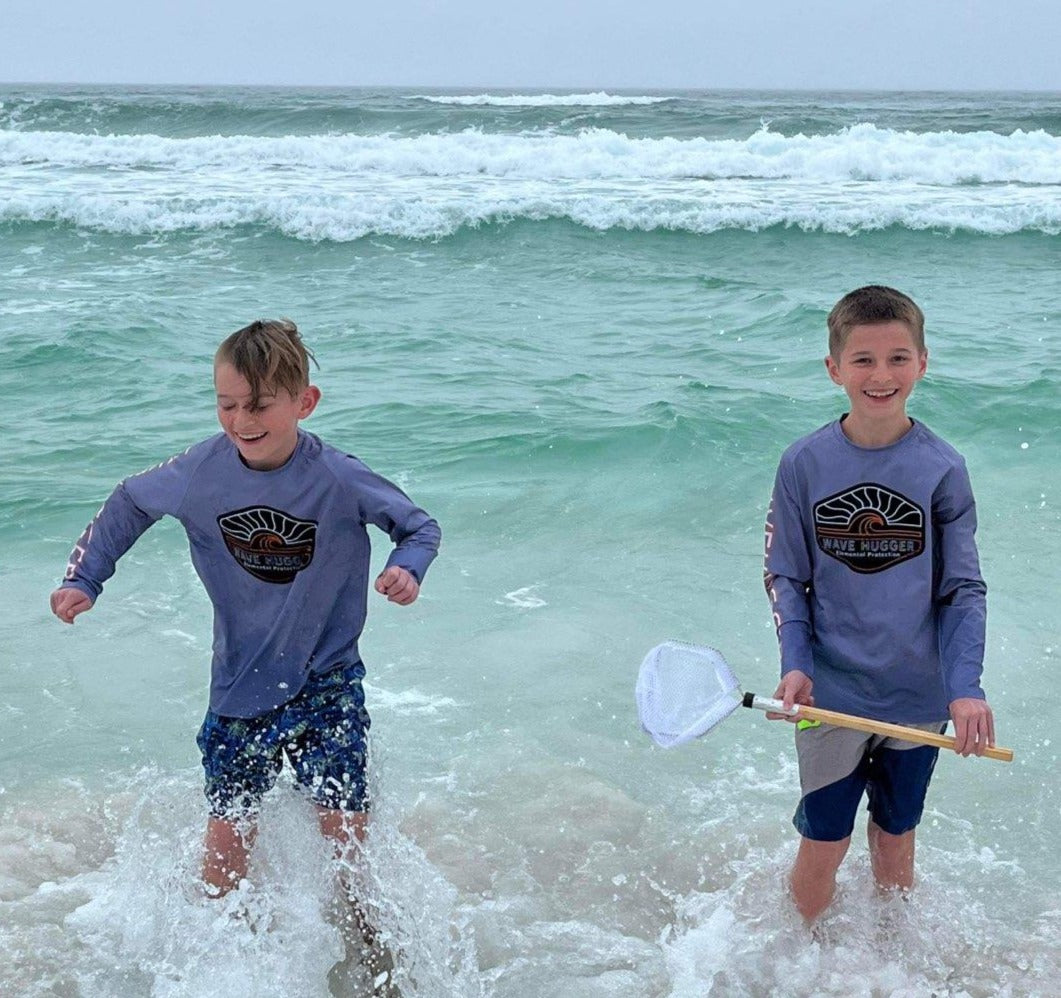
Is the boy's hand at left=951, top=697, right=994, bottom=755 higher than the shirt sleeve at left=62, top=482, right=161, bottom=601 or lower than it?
lower

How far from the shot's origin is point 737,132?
25.5m

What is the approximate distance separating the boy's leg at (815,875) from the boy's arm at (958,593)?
525 mm

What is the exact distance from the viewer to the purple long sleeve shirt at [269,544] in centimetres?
286

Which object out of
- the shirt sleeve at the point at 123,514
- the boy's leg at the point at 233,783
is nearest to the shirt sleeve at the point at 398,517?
the shirt sleeve at the point at 123,514

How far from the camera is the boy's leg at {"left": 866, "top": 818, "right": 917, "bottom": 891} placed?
3.04m

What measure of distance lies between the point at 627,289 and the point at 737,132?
1332cm

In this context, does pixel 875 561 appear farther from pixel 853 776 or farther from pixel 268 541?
pixel 268 541

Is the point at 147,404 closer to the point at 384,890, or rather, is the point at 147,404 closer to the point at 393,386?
the point at 393,386

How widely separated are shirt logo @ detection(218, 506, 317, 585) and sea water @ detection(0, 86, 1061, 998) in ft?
1.83

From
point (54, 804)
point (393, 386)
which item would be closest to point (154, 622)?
point (54, 804)

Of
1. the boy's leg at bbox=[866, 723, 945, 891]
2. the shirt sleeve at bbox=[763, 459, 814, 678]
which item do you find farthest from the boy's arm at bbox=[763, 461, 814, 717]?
the boy's leg at bbox=[866, 723, 945, 891]

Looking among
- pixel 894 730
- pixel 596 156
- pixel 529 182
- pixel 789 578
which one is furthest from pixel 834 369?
pixel 596 156

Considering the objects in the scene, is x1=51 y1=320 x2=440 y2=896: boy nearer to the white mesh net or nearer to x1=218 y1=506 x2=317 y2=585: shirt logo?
x1=218 y1=506 x2=317 y2=585: shirt logo

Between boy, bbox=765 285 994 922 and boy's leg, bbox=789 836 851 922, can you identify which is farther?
boy's leg, bbox=789 836 851 922
